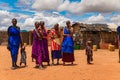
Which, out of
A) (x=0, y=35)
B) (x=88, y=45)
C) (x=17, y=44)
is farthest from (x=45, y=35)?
(x=0, y=35)

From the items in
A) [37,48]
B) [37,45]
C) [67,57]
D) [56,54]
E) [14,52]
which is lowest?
[67,57]

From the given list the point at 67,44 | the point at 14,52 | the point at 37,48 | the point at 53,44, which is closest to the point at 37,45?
the point at 37,48

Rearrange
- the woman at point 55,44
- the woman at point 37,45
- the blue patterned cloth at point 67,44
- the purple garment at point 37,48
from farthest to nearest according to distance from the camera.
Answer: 1. the blue patterned cloth at point 67,44
2. the woman at point 55,44
3. the purple garment at point 37,48
4. the woman at point 37,45

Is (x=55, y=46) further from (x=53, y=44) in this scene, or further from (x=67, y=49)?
(x=67, y=49)

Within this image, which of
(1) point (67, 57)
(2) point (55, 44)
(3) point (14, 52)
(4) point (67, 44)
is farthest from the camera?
(1) point (67, 57)

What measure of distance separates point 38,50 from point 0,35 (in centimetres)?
3167

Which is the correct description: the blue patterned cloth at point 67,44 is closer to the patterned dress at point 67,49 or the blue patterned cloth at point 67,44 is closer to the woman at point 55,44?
the patterned dress at point 67,49

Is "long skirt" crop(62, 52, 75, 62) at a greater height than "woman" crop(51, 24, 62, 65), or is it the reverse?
"woman" crop(51, 24, 62, 65)

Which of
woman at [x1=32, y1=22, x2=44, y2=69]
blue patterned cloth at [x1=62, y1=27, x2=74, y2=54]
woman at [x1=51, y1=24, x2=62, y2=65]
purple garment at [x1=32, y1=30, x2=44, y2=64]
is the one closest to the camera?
woman at [x1=32, y1=22, x2=44, y2=69]

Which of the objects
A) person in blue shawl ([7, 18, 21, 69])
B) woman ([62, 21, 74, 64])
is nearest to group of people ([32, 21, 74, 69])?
woman ([62, 21, 74, 64])

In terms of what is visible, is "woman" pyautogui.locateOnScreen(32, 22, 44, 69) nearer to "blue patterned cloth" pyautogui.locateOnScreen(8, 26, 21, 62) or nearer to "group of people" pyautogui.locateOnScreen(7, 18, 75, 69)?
"group of people" pyautogui.locateOnScreen(7, 18, 75, 69)

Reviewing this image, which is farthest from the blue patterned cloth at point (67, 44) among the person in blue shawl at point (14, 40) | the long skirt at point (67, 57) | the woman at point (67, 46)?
the person in blue shawl at point (14, 40)

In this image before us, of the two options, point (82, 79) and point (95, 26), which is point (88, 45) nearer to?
point (82, 79)

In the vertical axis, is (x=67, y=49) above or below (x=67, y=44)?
below
